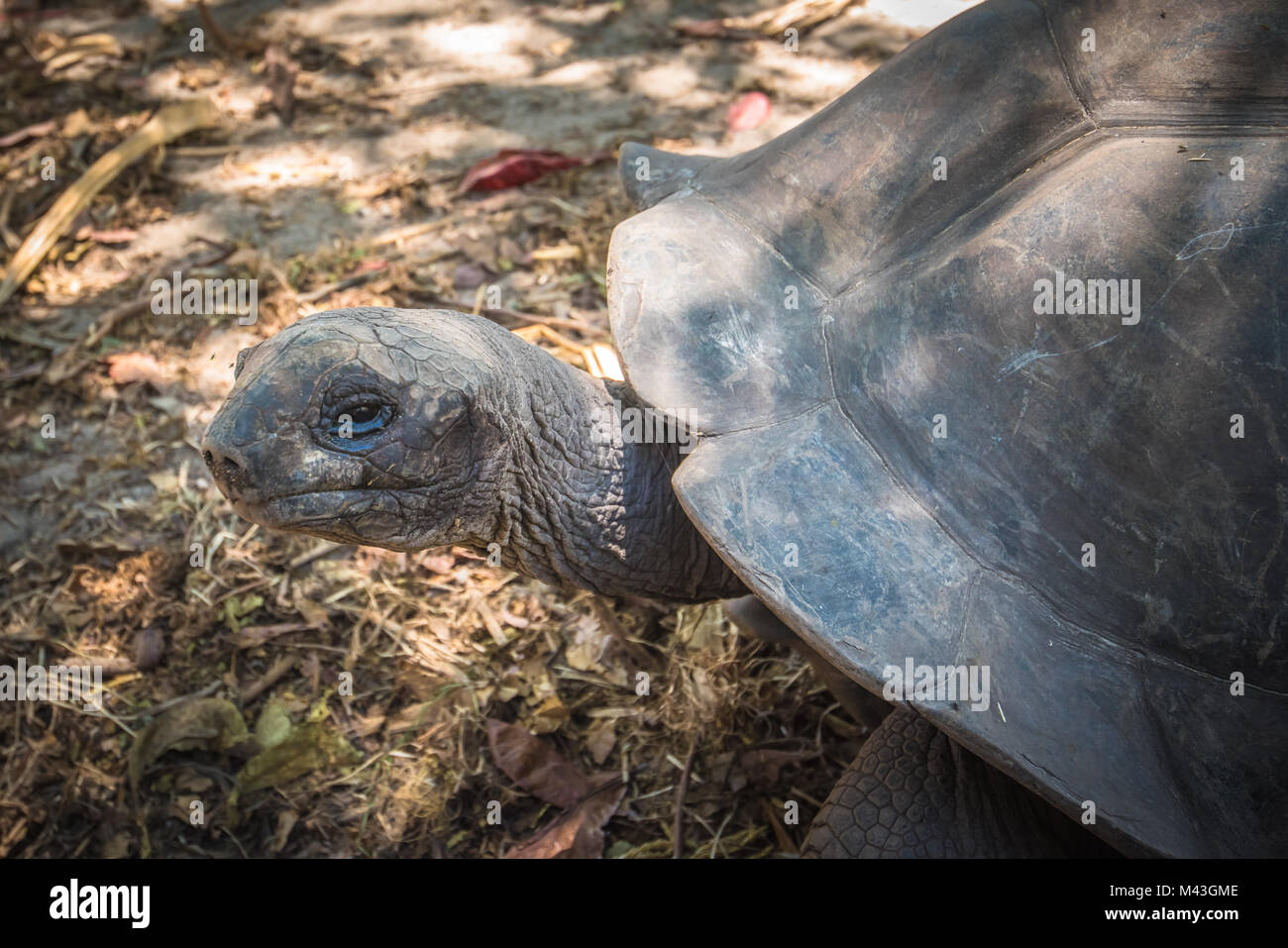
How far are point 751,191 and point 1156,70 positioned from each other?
3.00ft

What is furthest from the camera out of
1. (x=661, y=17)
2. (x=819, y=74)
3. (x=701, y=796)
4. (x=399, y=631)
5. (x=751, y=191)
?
(x=661, y=17)

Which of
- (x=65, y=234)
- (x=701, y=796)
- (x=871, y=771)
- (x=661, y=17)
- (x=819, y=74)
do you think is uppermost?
Answer: (x=661, y=17)

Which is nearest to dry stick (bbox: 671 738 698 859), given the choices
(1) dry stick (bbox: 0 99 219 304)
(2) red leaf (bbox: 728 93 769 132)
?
(2) red leaf (bbox: 728 93 769 132)

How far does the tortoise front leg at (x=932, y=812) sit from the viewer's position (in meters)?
2.12

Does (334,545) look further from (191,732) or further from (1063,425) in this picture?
(1063,425)

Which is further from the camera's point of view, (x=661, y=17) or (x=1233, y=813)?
(x=661, y=17)

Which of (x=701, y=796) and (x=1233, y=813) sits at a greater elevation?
(x=1233, y=813)

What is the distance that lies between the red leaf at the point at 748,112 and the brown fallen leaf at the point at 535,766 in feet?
10.8

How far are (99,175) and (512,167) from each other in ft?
6.37

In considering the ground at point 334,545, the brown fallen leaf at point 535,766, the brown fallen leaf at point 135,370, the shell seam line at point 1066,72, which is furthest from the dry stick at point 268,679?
the shell seam line at point 1066,72

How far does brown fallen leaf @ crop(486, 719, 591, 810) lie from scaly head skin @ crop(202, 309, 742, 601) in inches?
22.9
